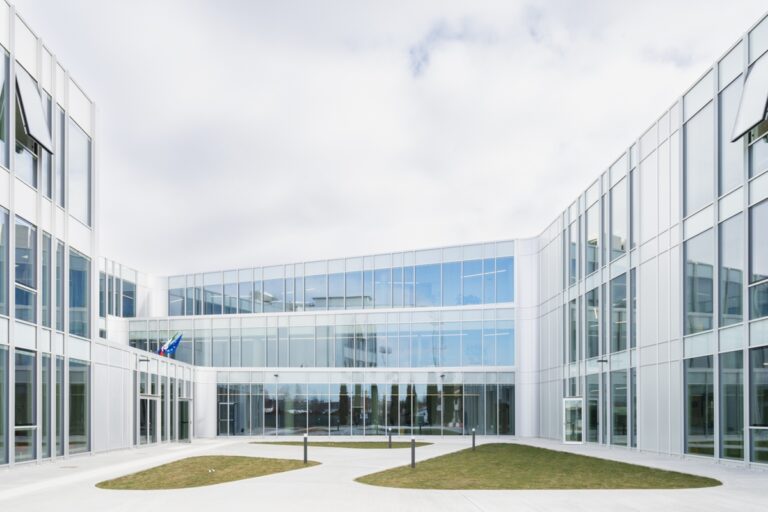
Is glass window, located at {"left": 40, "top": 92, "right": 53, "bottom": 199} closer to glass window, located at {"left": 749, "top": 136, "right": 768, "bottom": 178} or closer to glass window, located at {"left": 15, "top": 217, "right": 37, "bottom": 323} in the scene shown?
glass window, located at {"left": 15, "top": 217, "right": 37, "bottom": 323}

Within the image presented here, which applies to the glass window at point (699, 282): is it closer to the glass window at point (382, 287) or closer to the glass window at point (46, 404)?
the glass window at point (46, 404)

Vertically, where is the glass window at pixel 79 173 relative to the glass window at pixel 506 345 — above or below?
above

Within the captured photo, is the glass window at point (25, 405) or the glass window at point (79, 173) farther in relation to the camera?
the glass window at point (79, 173)

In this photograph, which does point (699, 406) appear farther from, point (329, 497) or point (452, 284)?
point (452, 284)

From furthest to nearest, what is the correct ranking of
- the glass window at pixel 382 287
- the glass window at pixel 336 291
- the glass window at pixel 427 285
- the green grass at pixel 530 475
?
the glass window at pixel 336 291 < the glass window at pixel 382 287 < the glass window at pixel 427 285 < the green grass at pixel 530 475

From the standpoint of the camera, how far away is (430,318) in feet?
178

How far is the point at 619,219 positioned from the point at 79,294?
2156 centimetres

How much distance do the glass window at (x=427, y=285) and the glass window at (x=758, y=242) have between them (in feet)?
105

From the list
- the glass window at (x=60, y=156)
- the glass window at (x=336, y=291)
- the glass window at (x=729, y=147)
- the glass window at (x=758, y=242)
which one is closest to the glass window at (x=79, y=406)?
the glass window at (x=60, y=156)

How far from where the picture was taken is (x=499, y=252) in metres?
53.7

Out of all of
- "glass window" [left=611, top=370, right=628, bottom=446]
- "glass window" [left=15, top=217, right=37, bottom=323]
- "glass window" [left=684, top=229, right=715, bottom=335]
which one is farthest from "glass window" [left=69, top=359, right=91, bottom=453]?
"glass window" [left=611, top=370, right=628, bottom=446]

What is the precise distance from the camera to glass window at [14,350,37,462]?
24234 mm

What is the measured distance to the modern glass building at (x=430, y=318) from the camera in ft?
80.8

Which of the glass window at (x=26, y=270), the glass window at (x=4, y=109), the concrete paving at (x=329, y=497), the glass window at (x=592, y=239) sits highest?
the glass window at (x=4, y=109)
